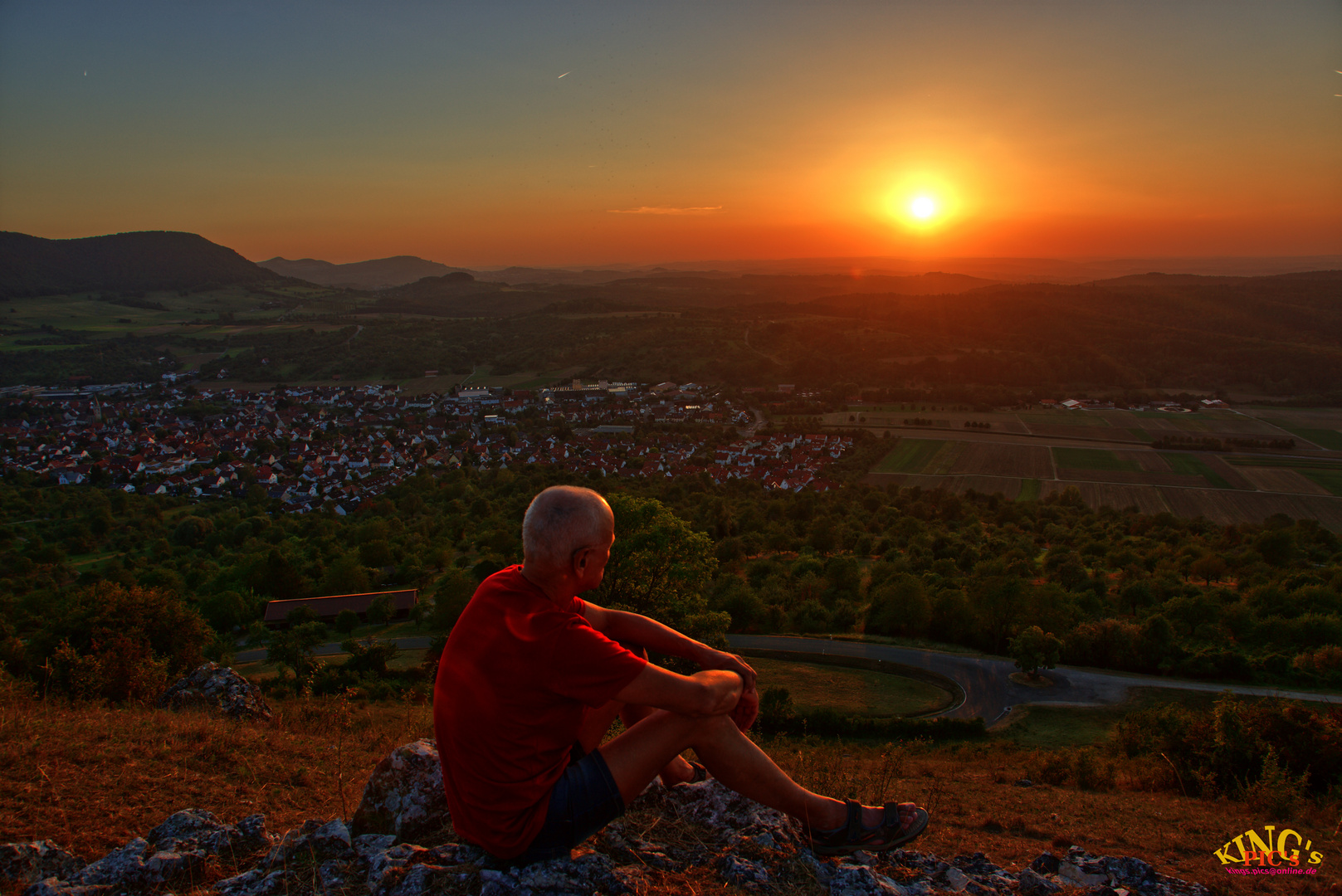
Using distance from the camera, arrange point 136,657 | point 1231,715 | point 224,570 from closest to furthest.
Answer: point 1231,715, point 136,657, point 224,570

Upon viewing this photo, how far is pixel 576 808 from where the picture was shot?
253 cm

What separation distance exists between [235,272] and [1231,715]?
607 ft

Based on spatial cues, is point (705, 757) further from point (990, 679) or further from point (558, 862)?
point (990, 679)

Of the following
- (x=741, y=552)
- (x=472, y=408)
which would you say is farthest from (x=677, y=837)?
(x=472, y=408)

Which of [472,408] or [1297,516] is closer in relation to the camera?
[1297,516]

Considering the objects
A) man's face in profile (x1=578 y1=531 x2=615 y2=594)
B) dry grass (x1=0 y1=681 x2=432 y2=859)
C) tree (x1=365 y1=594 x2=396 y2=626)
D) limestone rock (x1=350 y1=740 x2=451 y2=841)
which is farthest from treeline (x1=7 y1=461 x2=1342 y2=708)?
man's face in profile (x1=578 y1=531 x2=615 y2=594)

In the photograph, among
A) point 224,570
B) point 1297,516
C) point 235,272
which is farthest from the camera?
point 235,272

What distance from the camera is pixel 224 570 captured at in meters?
25.3

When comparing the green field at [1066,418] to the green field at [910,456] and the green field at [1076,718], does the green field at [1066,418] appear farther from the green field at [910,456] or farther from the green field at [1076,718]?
the green field at [1076,718]

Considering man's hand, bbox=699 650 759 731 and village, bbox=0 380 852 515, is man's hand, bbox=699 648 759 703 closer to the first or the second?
man's hand, bbox=699 650 759 731

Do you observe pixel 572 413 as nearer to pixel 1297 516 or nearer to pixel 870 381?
pixel 870 381

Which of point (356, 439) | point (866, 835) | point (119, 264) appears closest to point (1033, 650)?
point (866, 835)

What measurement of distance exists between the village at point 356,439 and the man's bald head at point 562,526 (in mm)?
40223

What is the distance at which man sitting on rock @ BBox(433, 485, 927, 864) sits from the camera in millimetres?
2326
